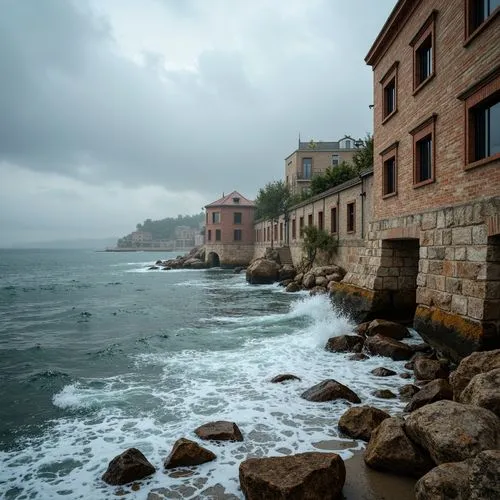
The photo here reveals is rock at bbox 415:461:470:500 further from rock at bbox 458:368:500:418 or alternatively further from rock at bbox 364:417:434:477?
rock at bbox 458:368:500:418

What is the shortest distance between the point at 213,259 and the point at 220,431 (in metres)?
47.5

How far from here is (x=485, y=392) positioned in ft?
15.8

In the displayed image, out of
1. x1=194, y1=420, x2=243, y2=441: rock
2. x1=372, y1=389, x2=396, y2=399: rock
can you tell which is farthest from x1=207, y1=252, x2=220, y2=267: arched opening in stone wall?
x1=194, y1=420, x2=243, y2=441: rock

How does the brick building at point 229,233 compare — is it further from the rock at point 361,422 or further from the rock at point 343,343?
the rock at point 361,422

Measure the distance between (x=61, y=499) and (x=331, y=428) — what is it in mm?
3680

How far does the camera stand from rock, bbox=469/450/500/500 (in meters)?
3.00

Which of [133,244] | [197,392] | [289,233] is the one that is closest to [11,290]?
[289,233]

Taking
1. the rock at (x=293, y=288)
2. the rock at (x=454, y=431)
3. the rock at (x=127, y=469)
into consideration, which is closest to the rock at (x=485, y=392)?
the rock at (x=454, y=431)

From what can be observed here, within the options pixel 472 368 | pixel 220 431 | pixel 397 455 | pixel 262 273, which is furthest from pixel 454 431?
pixel 262 273

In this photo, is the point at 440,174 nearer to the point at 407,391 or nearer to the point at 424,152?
the point at 424,152

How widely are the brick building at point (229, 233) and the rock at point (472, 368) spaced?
150ft

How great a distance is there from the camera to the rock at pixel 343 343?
1034cm

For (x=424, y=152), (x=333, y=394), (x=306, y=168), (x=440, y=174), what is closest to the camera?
(x=333, y=394)

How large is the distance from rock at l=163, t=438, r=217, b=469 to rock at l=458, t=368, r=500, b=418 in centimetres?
Result: 342
